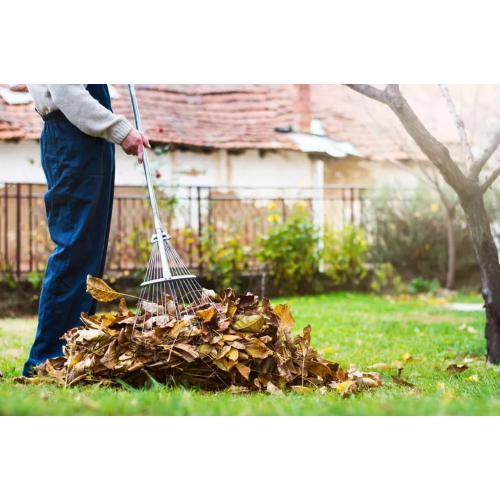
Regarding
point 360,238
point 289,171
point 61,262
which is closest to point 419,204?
point 360,238

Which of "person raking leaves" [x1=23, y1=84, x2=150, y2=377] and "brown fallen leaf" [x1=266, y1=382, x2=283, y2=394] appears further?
"person raking leaves" [x1=23, y1=84, x2=150, y2=377]

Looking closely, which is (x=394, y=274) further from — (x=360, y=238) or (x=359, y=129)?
(x=359, y=129)

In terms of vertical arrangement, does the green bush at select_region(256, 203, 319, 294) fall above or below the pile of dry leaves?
above

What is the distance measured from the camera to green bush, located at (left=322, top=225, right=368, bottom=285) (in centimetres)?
567

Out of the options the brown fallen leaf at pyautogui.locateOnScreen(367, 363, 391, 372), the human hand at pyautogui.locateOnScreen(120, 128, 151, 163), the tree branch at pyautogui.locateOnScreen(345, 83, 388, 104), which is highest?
the tree branch at pyautogui.locateOnScreen(345, 83, 388, 104)

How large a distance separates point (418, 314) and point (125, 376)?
9.27 ft

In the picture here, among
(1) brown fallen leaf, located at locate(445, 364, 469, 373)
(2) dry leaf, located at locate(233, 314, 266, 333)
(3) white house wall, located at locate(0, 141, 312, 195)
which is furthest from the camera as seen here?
(3) white house wall, located at locate(0, 141, 312, 195)

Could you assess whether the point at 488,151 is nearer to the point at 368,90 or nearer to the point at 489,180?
the point at 489,180

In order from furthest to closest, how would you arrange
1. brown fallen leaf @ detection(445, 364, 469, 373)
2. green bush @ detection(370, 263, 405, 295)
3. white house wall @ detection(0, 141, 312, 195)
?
green bush @ detection(370, 263, 405, 295) < white house wall @ detection(0, 141, 312, 195) < brown fallen leaf @ detection(445, 364, 469, 373)

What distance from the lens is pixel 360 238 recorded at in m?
5.92

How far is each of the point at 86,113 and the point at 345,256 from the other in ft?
13.4

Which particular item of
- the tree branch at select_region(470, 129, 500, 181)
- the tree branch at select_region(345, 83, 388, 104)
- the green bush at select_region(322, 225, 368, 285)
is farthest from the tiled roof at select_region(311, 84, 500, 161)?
the tree branch at select_region(345, 83, 388, 104)

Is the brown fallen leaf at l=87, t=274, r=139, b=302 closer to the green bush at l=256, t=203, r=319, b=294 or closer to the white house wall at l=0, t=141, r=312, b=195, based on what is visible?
the white house wall at l=0, t=141, r=312, b=195

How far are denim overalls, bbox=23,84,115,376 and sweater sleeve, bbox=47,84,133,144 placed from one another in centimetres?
8
